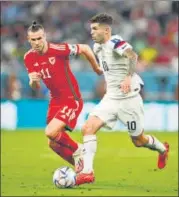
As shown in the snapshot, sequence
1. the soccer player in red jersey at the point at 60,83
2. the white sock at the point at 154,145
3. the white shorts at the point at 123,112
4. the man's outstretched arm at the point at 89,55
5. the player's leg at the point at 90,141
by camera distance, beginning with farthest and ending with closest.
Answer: the white sock at the point at 154,145
the man's outstretched arm at the point at 89,55
the soccer player in red jersey at the point at 60,83
the white shorts at the point at 123,112
the player's leg at the point at 90,141

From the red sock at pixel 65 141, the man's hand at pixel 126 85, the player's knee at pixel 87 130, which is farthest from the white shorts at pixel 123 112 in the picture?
the man's hand at pixel 126 85

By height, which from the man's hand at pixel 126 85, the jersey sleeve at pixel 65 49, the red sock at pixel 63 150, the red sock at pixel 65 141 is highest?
the jersey sleeve at pixel 65 49

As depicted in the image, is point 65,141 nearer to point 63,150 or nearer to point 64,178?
point 63,150

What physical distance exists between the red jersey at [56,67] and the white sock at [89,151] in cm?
101

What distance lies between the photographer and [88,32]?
25062 millimetres

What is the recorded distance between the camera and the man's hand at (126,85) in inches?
404

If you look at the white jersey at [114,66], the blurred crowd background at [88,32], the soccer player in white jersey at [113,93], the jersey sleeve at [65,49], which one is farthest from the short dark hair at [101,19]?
the blurred crowd background at [88,32]

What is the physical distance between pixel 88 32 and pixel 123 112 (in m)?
14.1

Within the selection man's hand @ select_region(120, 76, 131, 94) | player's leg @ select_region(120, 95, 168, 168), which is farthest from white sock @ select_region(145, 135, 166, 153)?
man's hand @ select_region(120, 76, 131, 94)

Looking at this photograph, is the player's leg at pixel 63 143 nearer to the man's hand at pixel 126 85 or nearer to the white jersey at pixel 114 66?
the white jersey at pixel 114 66

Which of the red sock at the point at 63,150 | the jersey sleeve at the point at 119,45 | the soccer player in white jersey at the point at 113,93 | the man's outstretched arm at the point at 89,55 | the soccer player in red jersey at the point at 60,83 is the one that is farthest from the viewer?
the red sock at the point at 63,150

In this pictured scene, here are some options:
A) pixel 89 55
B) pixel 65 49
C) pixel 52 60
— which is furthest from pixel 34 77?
pixel 89 55

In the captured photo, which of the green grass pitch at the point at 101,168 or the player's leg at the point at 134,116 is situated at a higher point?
the player's leg at the point at 134,116

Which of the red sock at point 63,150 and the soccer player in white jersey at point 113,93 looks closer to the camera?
the soccer player in white jersey at point 113,93
